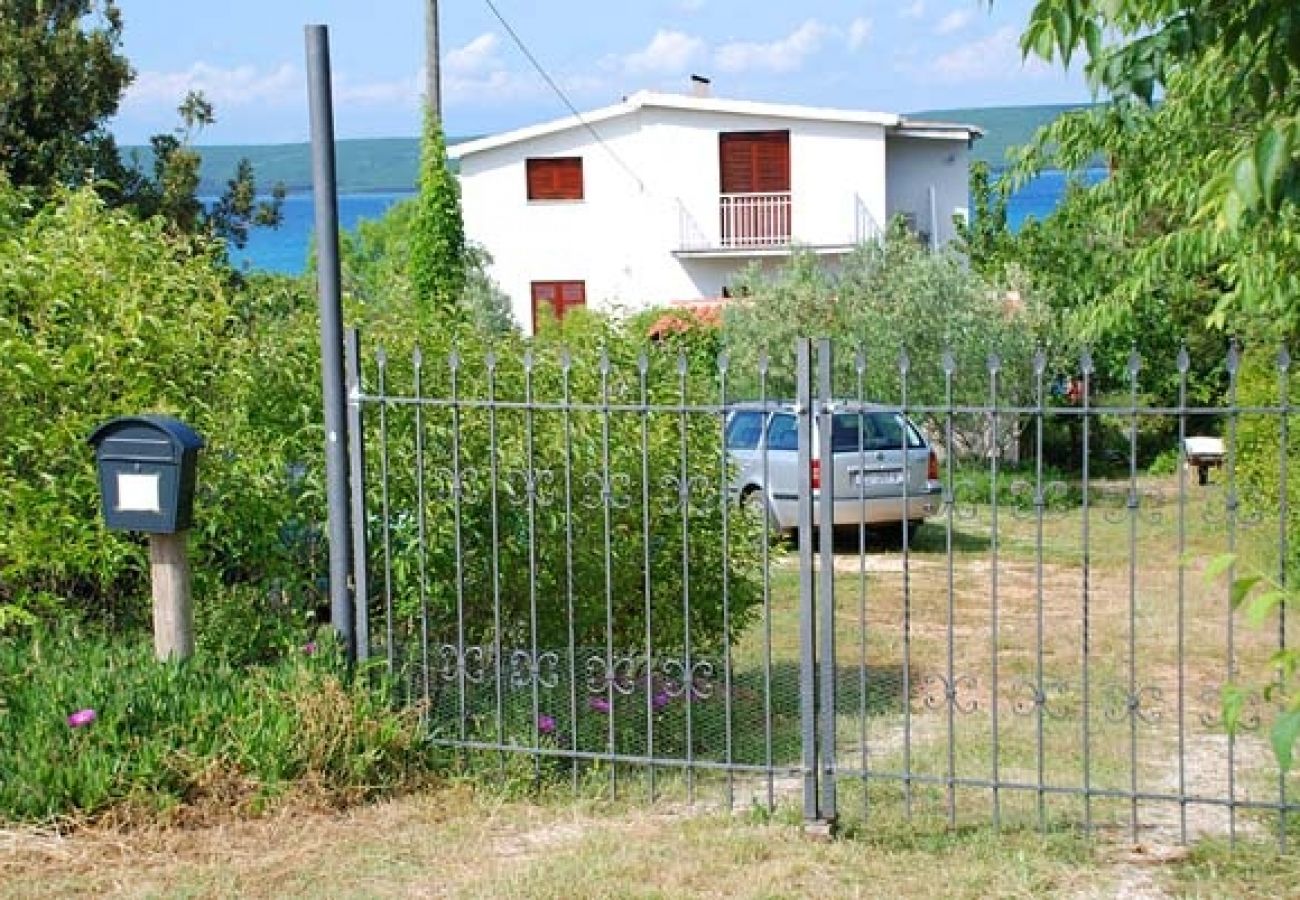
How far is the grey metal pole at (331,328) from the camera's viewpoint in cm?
702

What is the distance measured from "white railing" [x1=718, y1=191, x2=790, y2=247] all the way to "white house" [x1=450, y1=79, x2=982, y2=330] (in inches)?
1.2

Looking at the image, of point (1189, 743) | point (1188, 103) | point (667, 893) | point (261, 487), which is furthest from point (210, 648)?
point (1188, 103)

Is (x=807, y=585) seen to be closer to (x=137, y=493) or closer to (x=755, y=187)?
(x=137, y=493)

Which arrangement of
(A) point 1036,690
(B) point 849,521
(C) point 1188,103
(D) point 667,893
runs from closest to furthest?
(D) point 667,893 < (A) point 1036,690 < (C) point 1188,103 < (B) point 849,521


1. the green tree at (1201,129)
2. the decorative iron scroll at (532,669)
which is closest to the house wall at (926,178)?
the green tree at (1201,129)

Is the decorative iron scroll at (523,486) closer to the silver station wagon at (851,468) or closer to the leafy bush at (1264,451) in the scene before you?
the silver station wagon at (851,468)

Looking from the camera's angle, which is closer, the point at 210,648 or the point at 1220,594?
the point at 210,648

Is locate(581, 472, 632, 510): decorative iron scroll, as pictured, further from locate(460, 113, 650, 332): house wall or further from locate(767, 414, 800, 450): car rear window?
locate(460, 113, 650, 332): house wall

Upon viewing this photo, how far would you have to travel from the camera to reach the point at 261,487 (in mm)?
7453

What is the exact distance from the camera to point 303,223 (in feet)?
447

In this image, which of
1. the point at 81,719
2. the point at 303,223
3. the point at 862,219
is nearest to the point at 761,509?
the point at 81,719

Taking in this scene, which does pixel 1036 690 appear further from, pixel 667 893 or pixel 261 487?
pixel 261 487

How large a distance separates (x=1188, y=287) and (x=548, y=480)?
15.0m

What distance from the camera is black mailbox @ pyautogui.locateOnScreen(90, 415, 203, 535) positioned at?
6652 mm
